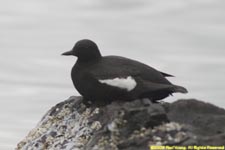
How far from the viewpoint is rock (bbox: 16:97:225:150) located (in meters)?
8.78

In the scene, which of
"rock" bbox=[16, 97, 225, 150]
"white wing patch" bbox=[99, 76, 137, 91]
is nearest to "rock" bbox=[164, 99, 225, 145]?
"rock" bbox=[16, 97, 225, 150]

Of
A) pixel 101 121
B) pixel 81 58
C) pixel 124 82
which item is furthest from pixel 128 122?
pixel 81 58

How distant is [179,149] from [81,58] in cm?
428

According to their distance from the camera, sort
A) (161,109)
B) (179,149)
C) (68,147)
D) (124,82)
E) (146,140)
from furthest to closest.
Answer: (124,82), (68,147), (161,109), (146,140), (179,149)

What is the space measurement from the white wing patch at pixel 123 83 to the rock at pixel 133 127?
60 centimetres

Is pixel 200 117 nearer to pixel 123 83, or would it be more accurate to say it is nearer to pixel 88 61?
pixel 123 83

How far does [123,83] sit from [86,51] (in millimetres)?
1036

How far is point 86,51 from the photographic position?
12.0 metres

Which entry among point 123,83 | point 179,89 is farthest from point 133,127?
point 179,89

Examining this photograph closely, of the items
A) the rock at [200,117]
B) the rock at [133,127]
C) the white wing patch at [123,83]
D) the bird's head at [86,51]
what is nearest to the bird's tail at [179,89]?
the white wing patch at [123,83]

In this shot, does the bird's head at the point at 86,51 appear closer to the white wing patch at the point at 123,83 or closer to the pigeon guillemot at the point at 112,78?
the pigeon guillemot at the point at 112,78

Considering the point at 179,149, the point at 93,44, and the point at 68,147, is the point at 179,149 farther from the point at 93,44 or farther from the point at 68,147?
the point at 93,44

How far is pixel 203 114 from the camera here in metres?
9.68

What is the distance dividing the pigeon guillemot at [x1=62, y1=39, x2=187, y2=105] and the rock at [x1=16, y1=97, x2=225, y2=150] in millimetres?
435
